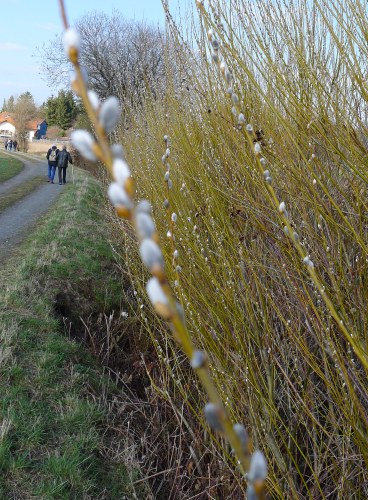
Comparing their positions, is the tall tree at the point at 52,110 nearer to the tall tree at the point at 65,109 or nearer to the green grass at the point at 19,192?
the tall tree at the point at 65,109

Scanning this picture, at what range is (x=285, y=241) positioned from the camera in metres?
2.38

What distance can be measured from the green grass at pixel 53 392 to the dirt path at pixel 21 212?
3.18 feet

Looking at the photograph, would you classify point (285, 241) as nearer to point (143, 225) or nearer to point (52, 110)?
point (143, 225)

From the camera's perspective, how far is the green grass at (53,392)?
3.05 metres

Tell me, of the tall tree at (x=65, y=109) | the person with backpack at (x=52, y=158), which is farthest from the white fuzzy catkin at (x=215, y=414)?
the tall tree at (x=65, y=109)

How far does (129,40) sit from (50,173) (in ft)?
33.0

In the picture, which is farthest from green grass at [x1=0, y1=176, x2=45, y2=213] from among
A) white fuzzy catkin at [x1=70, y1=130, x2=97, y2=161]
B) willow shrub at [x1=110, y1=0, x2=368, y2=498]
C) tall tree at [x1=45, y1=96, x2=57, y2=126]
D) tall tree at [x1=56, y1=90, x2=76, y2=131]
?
tall tree at [x1=45, y1=96, x2=57, y2=126]

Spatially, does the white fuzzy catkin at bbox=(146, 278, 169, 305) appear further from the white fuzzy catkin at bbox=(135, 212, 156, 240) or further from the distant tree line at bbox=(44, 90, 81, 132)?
the distant tree line at bbox=(44, 90, 81, 132)

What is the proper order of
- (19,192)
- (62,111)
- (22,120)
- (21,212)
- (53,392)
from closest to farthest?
1. (53,392)
2. (21,212)
3. (19,192)
4. (62,111)
5. (22,120)

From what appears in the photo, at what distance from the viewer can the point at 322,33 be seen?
2.94 meters

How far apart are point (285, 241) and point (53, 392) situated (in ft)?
7.40

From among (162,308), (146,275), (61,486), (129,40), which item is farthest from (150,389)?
(129,40)

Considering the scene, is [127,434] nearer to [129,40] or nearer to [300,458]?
[300,458]

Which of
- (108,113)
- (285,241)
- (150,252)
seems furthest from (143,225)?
(285,241)
